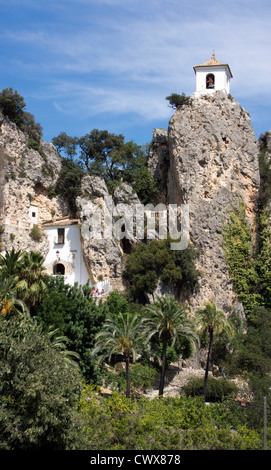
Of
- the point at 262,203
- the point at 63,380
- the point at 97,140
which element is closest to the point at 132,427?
the point at 63,380

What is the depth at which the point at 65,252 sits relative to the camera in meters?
44.0

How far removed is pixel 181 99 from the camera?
155 ft

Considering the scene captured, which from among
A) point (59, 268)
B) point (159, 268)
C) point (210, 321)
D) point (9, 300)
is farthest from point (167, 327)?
point (59, 268)

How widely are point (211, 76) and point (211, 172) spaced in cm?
890

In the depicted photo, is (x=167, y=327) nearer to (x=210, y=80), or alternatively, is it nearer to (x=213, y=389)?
(x=213, y=389)

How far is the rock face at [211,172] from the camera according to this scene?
4306 centimetres

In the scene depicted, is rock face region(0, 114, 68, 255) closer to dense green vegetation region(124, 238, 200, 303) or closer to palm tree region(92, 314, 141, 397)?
dense green vegetation region(124, 238, 200, 303)

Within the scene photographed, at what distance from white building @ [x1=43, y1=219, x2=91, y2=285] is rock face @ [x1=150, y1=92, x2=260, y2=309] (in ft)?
28.4

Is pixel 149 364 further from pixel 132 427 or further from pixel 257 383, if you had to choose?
pixel 132 427

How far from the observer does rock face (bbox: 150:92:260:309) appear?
43062 millimetres

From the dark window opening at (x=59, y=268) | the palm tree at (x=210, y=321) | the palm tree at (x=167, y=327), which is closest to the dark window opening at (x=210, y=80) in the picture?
the dark window opening at (x=59, y=268)

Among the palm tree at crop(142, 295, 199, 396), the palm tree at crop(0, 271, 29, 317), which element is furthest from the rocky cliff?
the palm tree at crop(0, 271, 29, 317)

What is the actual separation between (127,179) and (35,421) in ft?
102

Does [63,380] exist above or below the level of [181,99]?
below
